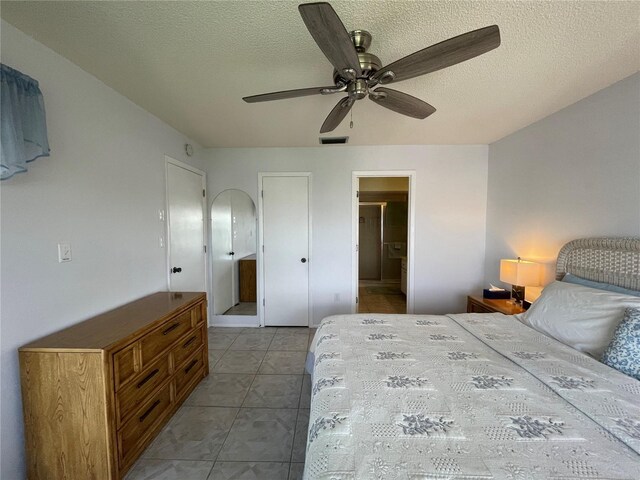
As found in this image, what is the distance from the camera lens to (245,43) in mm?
1451

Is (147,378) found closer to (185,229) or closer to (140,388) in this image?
(140,388)

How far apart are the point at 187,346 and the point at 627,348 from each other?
108 inches

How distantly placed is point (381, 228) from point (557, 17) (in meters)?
5.27

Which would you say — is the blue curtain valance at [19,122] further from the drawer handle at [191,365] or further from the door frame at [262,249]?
the door frame at [262,249]

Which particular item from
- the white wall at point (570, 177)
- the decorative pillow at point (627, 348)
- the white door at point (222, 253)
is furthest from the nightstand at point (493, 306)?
the white door at point (222, 253)

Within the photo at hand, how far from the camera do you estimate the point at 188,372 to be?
6.82 feet

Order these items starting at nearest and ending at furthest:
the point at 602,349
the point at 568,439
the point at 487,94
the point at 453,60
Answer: the point at 568,439
the point at 453,60
the point at 602,349
the point at 487,94

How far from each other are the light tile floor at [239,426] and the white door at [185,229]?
91cm

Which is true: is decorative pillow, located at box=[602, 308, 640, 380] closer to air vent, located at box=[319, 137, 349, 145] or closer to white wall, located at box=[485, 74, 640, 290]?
white wall, located at box=[485, 74, 640, 290]

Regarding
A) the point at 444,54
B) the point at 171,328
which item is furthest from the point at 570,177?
the point at 171,328

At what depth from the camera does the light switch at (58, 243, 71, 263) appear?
1.52 m

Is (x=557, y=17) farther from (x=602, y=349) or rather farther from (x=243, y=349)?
(x=243, y=349)

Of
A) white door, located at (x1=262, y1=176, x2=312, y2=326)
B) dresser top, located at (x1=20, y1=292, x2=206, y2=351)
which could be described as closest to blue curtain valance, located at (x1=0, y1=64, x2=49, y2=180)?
dresser top, located at (x1=20, y1=292, x2=206, y2=351)

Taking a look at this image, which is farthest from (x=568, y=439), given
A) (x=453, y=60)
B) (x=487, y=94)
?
(x=487, y=94)
